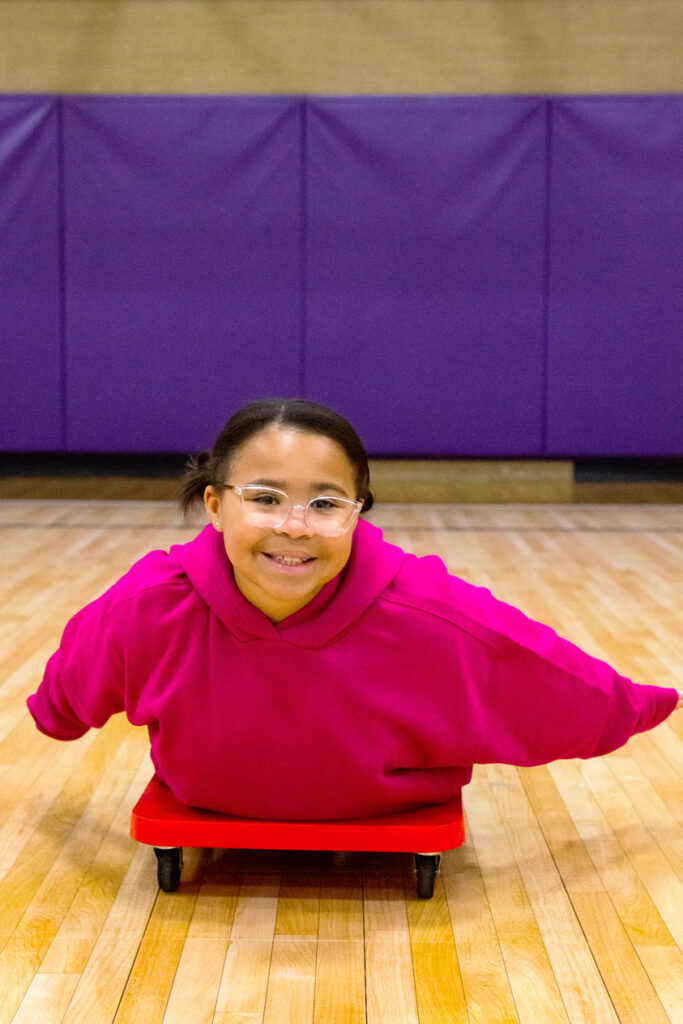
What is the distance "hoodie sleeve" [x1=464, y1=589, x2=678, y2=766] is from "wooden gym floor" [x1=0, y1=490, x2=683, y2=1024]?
219mm

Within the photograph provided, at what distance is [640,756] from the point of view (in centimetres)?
237

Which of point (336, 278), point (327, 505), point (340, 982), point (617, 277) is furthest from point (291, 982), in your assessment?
point (617, 277)

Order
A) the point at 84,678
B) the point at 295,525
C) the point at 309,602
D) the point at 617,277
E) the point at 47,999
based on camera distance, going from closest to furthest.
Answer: the point at 47,999
the point at 295,525
the point at 309,602
the point at 84,678
the point at 617,277

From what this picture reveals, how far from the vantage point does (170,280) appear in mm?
7051

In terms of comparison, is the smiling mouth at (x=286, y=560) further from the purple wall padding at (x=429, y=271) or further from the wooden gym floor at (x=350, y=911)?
the purple wall padding at (x=429, y=271)

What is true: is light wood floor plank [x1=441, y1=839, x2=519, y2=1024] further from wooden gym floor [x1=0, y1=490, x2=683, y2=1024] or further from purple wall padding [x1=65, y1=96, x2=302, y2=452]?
purple wall padding [x1=65, y1=96, x2=302, y2=452]

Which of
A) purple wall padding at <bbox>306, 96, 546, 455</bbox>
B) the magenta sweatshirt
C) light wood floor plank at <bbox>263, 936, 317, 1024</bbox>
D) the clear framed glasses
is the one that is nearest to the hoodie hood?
the magenta sweatshirt

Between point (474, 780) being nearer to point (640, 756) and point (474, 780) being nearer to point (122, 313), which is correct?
point (640, 756)

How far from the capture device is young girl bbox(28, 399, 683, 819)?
1.58 metres

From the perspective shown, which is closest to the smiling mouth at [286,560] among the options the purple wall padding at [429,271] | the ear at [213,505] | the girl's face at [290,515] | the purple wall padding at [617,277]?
the girl's face at [290,515]

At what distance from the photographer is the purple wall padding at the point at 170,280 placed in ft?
22.9

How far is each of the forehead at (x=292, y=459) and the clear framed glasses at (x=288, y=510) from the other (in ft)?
0.06

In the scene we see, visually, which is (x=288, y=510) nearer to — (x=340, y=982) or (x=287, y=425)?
(x=287, y=425)

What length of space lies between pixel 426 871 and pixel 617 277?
5.82 metres
